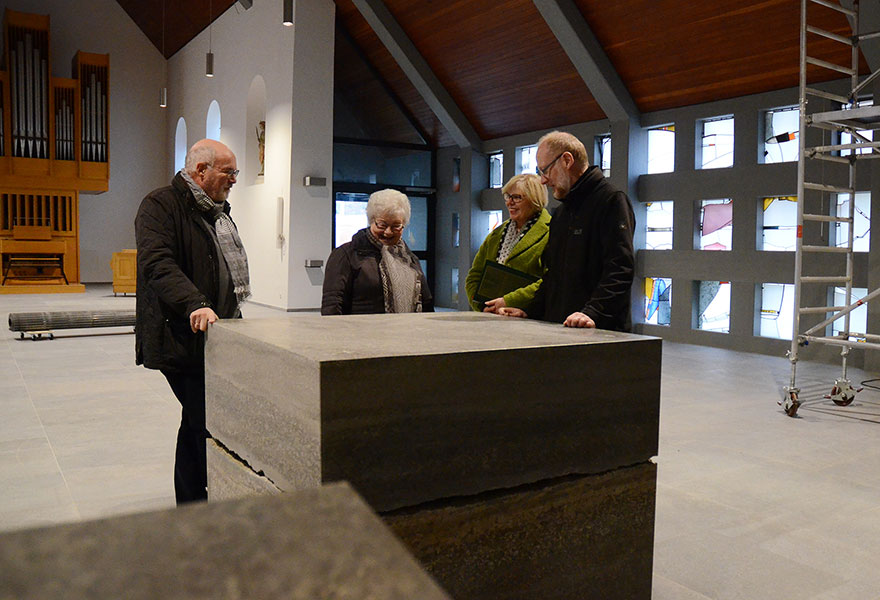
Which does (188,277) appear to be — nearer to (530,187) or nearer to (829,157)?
(530,187)

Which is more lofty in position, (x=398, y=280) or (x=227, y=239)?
(x=227, y=239)

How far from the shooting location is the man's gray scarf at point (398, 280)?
11.1 feet

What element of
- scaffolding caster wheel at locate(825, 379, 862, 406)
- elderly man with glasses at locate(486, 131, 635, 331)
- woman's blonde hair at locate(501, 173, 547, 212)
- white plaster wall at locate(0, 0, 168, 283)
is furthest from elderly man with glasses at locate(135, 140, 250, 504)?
white plaster wall at locate(0, 0, 168, 283)

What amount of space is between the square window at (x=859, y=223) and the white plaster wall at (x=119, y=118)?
1523 cm

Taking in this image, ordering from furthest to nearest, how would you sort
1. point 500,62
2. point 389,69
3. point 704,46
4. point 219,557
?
point 389,69, point 500,62, point 704,46, point 219,557

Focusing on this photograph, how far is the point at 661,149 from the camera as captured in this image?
10.2m

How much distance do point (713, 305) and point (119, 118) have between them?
14920mm

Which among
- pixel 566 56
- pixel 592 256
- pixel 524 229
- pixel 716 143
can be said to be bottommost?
pixel 592 256

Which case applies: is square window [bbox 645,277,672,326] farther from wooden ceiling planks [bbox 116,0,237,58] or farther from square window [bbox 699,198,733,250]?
wooden ceiling planks [bbox 116,0,237,58]

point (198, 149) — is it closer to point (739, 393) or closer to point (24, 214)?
point (739, 393)

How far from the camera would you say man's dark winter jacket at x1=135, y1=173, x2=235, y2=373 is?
2689 mm

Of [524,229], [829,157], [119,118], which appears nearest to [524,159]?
[829,157]

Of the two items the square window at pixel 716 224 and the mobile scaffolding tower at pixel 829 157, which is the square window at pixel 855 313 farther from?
the mobile scaffolding tower at pixel 829 157

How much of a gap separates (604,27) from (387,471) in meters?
Result: 8.69
